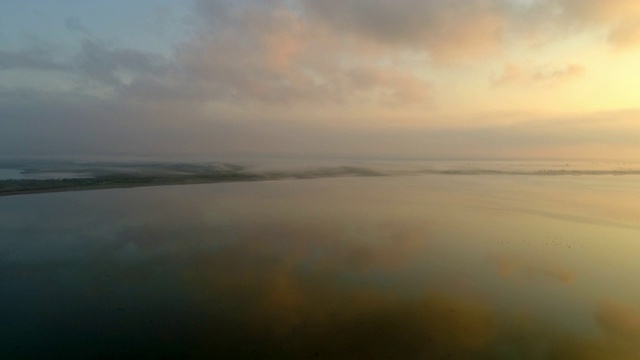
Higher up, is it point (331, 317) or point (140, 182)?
point (140, 182)

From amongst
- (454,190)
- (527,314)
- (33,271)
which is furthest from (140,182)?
(527,314)

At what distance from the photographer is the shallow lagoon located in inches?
244

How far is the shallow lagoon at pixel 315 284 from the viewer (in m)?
6.19

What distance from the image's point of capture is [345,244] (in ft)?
39.5

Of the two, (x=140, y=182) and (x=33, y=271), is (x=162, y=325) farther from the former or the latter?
(x=140, y=182)

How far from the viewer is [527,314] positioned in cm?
736

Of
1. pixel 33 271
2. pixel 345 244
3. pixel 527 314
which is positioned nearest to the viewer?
pixel 527 314

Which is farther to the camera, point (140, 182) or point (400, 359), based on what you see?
point (140, 182)

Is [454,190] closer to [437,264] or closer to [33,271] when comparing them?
[437,264]

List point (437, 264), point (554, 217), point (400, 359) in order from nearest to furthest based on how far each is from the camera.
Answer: point (400, 359)
point (437, 264)
point (554, 217)

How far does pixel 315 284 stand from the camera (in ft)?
Answer: 28.0

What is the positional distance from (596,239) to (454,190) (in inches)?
544

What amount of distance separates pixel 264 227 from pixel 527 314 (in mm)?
9281

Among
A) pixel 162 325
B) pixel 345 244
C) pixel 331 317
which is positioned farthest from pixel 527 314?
pixel 162 325
